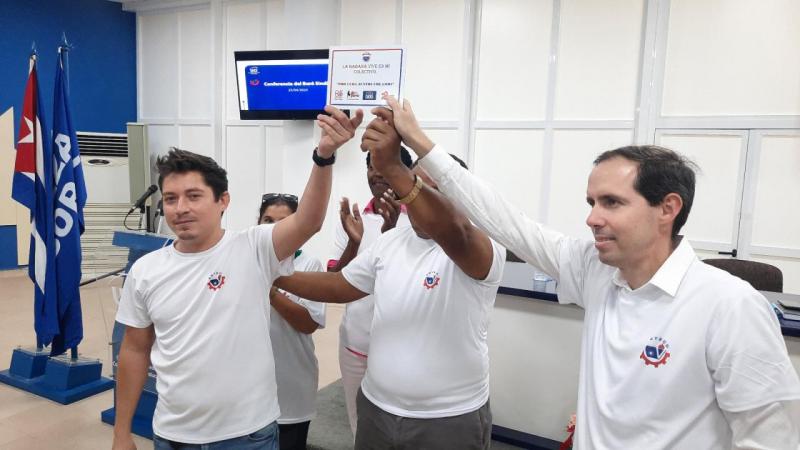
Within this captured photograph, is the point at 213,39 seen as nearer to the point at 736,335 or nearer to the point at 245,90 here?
the point at 245,90

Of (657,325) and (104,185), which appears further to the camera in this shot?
(104,185)

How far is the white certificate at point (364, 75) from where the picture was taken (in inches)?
56.5

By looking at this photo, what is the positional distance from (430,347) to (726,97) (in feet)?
13.4

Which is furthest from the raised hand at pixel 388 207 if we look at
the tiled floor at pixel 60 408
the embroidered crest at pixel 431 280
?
the tiled floor at pixel 60 408

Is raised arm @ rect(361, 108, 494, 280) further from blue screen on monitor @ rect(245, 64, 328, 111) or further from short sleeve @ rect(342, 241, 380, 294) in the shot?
blue screen on monitor @ rect(245, 64, 328, 111)

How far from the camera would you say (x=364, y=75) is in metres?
1.46

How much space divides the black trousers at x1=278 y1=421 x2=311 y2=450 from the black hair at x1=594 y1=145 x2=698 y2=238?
64.7 inches

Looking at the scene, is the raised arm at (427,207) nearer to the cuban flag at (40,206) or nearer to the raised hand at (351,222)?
the raised hand at (351,222)

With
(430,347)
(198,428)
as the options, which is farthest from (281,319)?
(430,347)

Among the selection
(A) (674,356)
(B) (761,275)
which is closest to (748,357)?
(A) (674,356)

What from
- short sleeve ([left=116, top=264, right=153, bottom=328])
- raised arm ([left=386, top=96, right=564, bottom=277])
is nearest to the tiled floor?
short sleeve ([left=116, top=264, right=153, bottom=328])

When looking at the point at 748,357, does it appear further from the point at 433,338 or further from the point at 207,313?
the point at 207,313

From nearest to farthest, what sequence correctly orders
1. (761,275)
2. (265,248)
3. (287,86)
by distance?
(265,248), (761,275), (287,86)

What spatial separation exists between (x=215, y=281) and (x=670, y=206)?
3.92 feet
